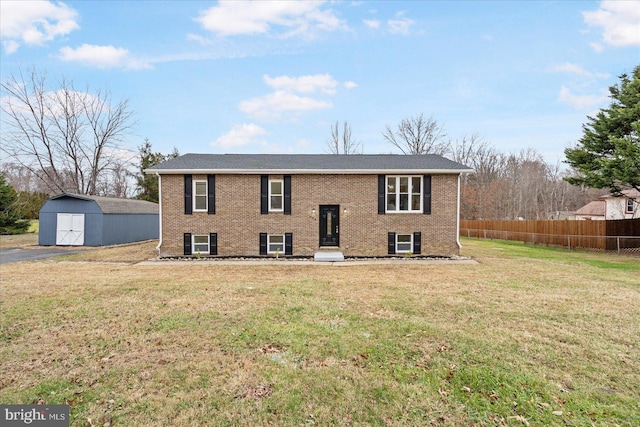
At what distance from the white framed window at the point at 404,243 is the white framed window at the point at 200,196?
8.64m

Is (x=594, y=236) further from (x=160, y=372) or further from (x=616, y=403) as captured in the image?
(x=160, y=372)

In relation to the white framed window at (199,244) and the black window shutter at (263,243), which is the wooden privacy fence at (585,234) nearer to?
the black window shutter at (263,243)

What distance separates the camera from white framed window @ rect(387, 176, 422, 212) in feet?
44.8

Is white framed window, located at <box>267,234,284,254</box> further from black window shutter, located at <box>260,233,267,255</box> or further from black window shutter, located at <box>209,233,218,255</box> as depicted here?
black window shutter, located at <box>209,233,218,255</box>

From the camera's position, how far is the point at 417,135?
34.7 metres

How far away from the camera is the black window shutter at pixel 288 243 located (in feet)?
44.4

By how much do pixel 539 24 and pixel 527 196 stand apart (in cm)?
3611

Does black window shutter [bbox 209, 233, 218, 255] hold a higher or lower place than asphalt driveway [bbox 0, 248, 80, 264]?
higher

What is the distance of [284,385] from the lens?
3461mm

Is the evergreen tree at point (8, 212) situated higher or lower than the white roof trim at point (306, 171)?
lower

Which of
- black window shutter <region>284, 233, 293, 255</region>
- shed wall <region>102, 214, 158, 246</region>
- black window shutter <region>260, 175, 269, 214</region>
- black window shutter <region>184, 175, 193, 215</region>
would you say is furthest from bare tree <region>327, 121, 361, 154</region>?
black window shutter <region>184, 175, 193, 215</region>

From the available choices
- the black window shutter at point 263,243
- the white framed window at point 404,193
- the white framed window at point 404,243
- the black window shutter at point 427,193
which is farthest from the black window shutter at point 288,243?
the black window shutter at point 427,193

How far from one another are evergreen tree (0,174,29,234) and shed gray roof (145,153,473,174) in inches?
732

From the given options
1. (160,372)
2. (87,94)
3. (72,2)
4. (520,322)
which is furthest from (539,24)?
(87,94)
